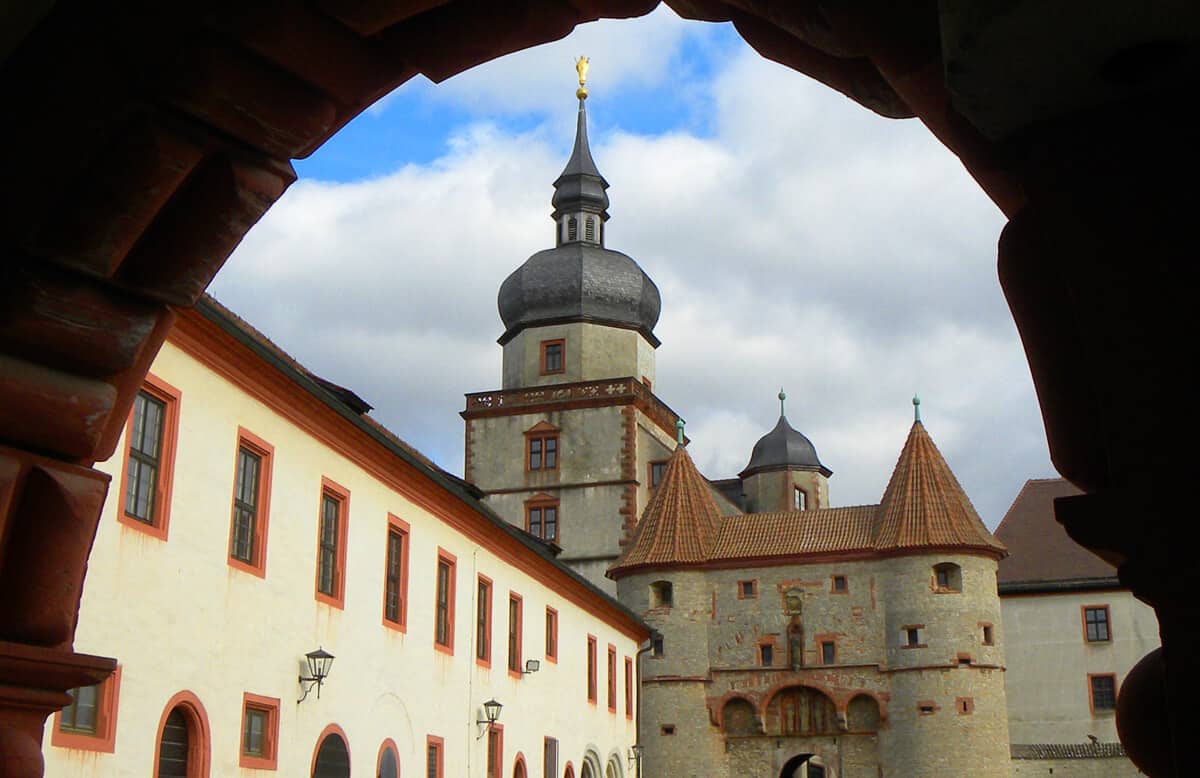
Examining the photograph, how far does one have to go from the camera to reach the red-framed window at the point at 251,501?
1684 centimetres

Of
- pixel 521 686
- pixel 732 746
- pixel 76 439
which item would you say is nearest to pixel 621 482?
pixel 732 746

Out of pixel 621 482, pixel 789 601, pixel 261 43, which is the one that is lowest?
pixel 261 43

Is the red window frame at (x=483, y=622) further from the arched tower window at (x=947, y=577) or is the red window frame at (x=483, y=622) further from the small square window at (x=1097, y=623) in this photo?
the small square window at (x=1097, y=623)

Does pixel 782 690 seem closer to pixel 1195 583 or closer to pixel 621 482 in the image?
pixel 621 482

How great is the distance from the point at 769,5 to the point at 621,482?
5329cm

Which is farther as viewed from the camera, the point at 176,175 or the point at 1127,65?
the point at 176,175

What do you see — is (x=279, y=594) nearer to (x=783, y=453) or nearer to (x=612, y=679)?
(x=612, y=679)

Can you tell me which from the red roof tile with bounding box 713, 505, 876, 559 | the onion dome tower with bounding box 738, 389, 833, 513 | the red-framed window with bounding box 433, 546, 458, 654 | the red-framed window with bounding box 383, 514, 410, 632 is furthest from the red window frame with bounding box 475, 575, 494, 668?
the onion dome tower with bounding box 738, 389, 833, 513

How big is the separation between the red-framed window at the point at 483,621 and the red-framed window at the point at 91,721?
11341 millimetres

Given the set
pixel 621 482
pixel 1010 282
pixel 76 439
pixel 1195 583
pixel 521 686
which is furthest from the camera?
pixel 621 482

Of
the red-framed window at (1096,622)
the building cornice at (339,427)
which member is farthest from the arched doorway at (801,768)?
the building cornice at (339,427)

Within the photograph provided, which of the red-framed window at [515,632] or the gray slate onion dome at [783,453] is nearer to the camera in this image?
the red-framed window at [515,632]

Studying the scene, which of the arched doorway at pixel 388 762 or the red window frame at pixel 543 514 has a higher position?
the red window frame at pixel 543 514

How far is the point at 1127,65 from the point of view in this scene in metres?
2.80
